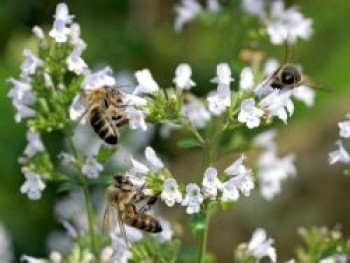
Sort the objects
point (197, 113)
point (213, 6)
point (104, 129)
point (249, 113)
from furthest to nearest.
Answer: point (213, 6) < point (197, 113) < point (104, 129) < point (249, 113)

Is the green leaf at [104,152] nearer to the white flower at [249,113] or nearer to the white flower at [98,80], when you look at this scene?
the white flower at [98,80]

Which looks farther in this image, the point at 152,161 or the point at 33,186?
the point at 33,186

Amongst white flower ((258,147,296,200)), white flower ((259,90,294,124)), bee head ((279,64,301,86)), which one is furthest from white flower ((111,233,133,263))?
white flower ((258,147,296,200))

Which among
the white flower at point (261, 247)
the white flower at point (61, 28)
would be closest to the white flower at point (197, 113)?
the white flower at point (261, 247)

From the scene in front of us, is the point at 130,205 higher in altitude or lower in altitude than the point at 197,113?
lower

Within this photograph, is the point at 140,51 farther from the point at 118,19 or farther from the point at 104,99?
the point at 104,99

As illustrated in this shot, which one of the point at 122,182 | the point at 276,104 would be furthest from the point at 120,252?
the point at 276,104

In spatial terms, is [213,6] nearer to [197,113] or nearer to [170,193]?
[197,113]
